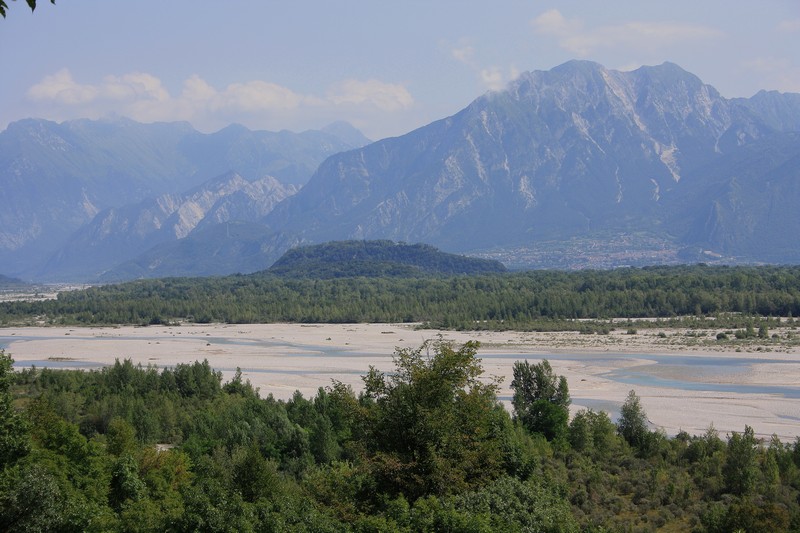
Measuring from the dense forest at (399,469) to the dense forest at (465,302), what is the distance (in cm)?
7474

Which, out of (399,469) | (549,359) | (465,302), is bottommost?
(399,469)

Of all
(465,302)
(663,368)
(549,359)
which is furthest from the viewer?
(465,302)

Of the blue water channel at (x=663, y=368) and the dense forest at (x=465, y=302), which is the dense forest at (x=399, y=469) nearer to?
the blue water channel at (x=663, y=368)

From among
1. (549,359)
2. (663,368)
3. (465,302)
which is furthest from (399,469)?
(465,302)

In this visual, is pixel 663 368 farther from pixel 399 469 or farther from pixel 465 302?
pixel 465 302

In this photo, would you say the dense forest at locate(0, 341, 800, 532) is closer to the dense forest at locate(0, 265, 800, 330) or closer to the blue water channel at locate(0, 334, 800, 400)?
the blue water channel at locate(0, 334, 800, 400)

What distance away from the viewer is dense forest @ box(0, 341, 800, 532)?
77.7 ft

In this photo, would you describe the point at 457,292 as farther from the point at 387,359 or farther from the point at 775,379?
the point at 775,379

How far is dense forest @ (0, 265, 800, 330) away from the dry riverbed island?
41.5 feet

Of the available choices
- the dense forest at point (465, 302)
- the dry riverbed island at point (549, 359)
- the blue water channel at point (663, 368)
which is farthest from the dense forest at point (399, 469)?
the dense forest at point (465, 302)

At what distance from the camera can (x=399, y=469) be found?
996 inches

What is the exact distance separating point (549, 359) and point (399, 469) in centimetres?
5780

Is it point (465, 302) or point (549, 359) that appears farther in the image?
point (465, 302)

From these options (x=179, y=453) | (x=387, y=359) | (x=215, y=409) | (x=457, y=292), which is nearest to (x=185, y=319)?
(x=457, y=292)
